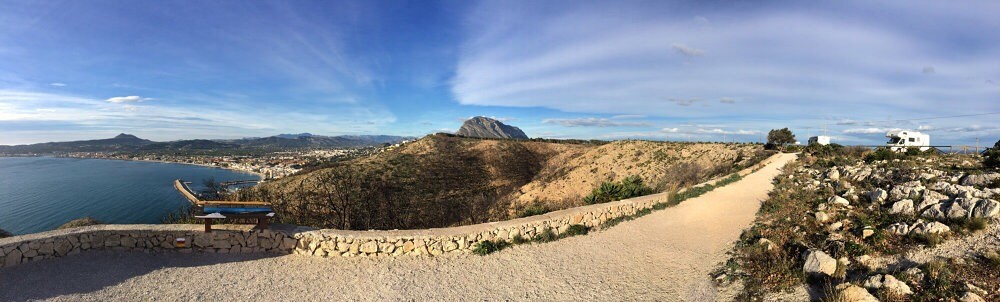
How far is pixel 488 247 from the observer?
729 centimetres

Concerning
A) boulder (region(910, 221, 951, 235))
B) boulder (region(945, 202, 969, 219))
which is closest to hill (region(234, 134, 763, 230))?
boulder (region(945, 202, 969, 219))

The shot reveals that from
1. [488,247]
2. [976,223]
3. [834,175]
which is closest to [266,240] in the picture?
[488,247]

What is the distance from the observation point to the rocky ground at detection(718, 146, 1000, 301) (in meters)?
4.34

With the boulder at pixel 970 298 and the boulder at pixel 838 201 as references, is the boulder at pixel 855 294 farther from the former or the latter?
the boulder at pixel 838 201

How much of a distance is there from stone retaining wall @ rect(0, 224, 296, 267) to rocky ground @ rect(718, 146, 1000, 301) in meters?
8.29

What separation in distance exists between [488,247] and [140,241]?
638 cm

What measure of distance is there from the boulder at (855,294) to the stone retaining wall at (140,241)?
8.45 metres

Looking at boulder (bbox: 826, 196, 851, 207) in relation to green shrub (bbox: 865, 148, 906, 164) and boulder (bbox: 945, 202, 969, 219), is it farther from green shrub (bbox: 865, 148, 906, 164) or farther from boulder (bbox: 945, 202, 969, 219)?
green shrub (bbox: 865, 148, 906, 164)

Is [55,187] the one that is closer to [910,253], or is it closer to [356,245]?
[356,245]

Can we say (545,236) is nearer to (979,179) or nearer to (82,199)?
(979,179)

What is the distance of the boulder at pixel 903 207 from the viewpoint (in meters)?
7.38

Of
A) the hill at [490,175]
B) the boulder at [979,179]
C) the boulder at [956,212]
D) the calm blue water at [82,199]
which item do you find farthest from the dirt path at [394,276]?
the calm blue water at [82,199]

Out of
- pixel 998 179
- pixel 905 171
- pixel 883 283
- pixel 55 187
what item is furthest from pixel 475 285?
pixel 55 187

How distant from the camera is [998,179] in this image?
8.80m
